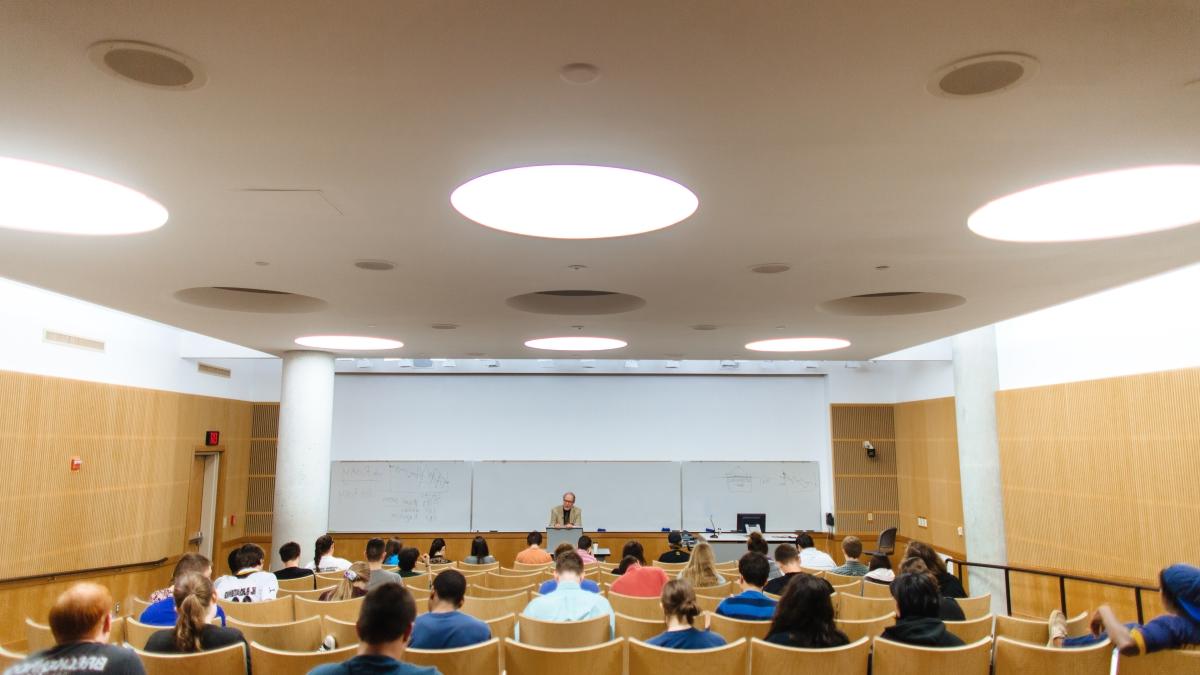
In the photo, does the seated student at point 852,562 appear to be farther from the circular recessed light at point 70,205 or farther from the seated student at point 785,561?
the circular recessed light at point 70,205

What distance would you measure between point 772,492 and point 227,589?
32.0 ft

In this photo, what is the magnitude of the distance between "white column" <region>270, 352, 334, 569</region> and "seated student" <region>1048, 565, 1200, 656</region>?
9.24 m

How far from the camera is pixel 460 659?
351 centimetres

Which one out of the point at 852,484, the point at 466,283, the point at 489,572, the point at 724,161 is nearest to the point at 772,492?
the point at 852,484

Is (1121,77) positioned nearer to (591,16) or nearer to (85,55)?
(591,16)

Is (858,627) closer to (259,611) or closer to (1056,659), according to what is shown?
(1056,659)

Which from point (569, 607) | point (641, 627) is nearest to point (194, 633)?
point (569, 607)

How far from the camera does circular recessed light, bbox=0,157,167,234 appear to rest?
473 centimetres

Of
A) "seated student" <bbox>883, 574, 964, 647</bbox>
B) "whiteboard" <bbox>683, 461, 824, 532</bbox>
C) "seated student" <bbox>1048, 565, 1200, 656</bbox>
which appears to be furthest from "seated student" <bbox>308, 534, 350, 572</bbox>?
"whiteboard" <bbox>683, 461, 824, 532</bbox>

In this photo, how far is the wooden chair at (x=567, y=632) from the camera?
13.8 feet

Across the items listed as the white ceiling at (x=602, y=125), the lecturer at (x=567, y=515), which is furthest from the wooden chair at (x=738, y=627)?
the lecturer at (x=567, y=515)

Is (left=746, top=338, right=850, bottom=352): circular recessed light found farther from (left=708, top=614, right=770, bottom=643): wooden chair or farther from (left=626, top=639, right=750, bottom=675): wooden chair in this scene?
(left=626, top=639, right=750, bottom=675): wooden chair

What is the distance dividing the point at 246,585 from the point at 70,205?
2.94 meters

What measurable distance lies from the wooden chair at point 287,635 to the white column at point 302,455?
632cm
